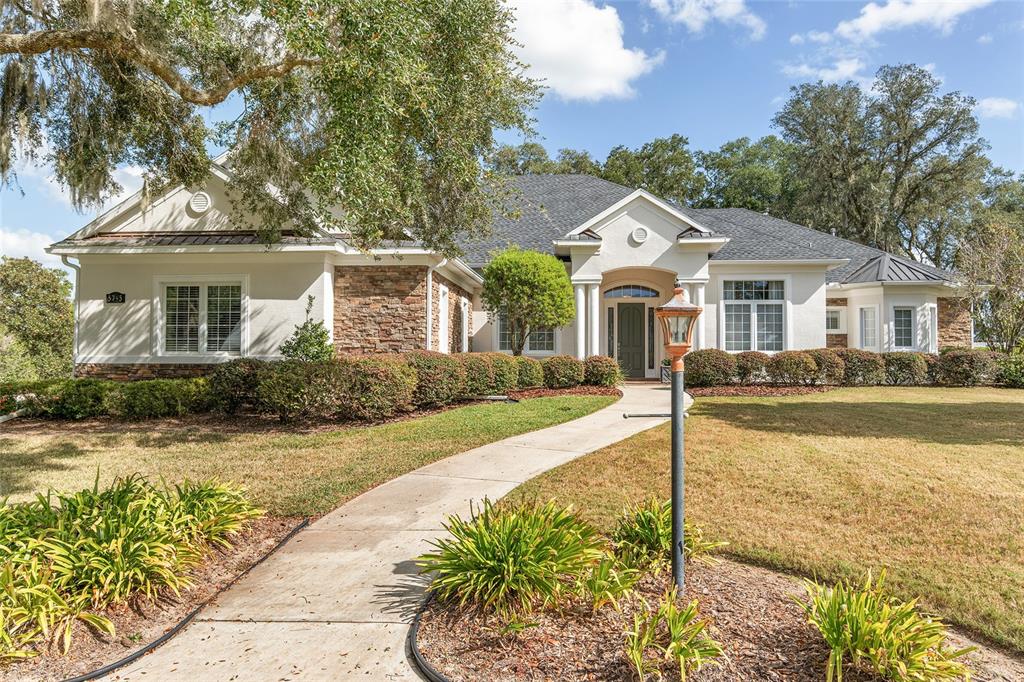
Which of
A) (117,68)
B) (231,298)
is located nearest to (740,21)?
(117,68)

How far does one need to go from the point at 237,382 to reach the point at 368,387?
282 centimetres

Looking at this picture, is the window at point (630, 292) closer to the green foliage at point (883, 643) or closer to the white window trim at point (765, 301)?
the white window trim at point (765, 301)

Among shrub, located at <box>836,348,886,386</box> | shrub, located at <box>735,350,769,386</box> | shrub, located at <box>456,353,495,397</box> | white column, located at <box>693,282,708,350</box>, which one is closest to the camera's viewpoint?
shrub, located at <box>456,353,495,397</box>

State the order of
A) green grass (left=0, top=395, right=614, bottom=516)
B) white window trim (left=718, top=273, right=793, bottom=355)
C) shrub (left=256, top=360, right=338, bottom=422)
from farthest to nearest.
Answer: white window trim (left=718, top=273, right=793, bottom=355) < shrub (left=256, top=360, right=338, bottom=422) < green grass (left=0, top=395, right=614, bottom=516)

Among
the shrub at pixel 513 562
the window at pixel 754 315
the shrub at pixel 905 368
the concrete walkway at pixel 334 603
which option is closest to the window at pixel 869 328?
the shrub at pixel 905 368

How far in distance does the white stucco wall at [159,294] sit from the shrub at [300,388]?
3.15 m

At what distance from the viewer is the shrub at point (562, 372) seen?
14.3m

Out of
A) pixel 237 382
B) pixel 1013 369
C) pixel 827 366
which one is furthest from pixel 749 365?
pixel 237 382

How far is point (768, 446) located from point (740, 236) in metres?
12.7

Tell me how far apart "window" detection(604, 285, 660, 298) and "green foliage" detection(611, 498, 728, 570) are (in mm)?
14135

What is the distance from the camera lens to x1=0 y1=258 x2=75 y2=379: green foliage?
20953 millimetres

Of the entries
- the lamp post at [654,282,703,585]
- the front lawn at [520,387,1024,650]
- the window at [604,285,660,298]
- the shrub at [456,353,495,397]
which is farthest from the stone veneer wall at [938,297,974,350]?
the lamp post at [654,282,703,585]

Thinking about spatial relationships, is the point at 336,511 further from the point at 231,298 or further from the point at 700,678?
the point at 231,298

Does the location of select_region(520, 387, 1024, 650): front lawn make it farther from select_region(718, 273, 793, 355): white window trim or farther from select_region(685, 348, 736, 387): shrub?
select_region(718, 273, 793, 355): white window trim
